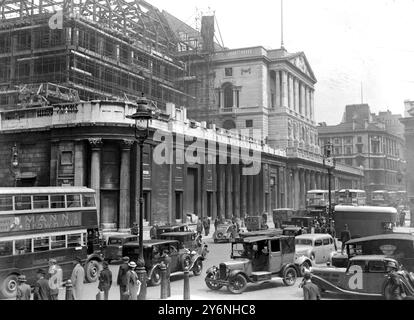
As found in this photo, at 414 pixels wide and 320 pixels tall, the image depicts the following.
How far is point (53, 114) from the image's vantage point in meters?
35.1

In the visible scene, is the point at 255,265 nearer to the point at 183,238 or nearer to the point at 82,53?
the point at 183,238

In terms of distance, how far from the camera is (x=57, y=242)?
18.7 meters

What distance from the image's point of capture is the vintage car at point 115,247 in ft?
76.7

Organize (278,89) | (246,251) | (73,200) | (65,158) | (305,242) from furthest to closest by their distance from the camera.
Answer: (278,89) < (65,158) < (305,242) < (73,200) < (246,251)

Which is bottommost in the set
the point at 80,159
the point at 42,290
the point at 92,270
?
the point at 92,270

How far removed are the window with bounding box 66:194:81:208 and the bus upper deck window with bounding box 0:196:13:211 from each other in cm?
318

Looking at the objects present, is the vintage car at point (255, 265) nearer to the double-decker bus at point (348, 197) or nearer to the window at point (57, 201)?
the window at point (57, 201)

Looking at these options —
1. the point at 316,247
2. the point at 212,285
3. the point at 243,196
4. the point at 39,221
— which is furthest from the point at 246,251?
the point at 243,196

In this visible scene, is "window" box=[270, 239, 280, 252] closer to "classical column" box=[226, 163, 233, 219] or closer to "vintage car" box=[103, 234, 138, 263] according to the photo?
"vintage car" box=[103, 234, 138, 263]

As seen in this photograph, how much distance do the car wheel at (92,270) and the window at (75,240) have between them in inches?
36.1

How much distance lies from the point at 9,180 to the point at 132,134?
10.1m

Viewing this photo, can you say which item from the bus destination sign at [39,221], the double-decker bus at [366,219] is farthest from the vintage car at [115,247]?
the double-decker bus at [366,219]

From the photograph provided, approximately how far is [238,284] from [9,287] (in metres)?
7.63
